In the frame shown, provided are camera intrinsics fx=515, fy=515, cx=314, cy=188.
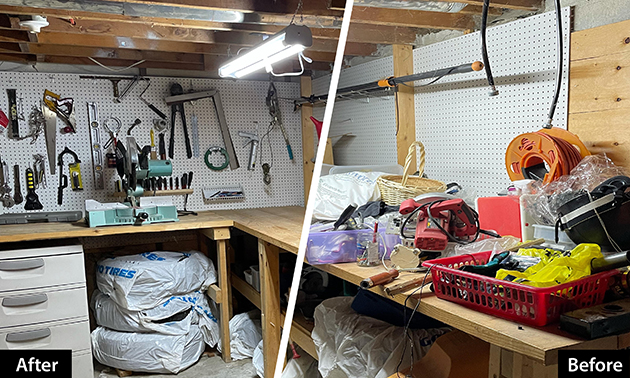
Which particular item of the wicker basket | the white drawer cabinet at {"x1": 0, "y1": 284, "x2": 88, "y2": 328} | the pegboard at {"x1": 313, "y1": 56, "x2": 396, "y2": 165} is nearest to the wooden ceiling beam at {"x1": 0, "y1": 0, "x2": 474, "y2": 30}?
the pegboard at {"x1": 313, "y1": 56, "x2": 396, "y2": 165}

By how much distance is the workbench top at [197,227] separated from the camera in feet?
6.93

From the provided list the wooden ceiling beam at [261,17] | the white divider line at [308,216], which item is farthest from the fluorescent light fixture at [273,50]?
the white divider line at [308,216]

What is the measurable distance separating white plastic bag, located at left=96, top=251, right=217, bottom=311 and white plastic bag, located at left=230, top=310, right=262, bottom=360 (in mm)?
265

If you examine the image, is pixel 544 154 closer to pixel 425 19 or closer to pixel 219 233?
pixel 425 19

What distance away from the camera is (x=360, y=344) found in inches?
50.1

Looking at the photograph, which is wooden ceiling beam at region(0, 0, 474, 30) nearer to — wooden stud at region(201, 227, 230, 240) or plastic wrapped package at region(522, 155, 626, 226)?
plastic wrapped package at region(522, 155, 626, 226)

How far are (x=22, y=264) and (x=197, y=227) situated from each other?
0.74 m

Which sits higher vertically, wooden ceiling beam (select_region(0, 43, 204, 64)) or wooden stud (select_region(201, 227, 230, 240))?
wooden ceiling beam (select_region(0, 43, 204, 64))

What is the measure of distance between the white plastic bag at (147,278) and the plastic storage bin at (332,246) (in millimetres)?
1302

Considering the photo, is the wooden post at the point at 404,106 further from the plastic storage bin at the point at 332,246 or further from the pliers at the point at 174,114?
the pliers at the point at 174,114

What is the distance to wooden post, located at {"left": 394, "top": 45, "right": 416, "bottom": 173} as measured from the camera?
5.40ft

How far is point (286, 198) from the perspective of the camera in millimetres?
3307

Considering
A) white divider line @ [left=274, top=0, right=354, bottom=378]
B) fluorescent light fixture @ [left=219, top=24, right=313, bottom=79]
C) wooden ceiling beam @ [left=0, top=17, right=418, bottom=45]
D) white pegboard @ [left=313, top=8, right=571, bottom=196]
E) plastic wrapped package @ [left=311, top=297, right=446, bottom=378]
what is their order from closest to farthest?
1. white divider line @ [left=274, top=0, right=354, bottom=378]
2. plastic wrapped package @ [left=311, top=297, right=446, bottom=378]
3. white pegboard @ [left=313, top=8, right=571, bottom=196]
4. fluorescent light fixture @ [left=219, top=24, right=313, bottom=79]
5. wooden ceiling beam @ [left=0, top=17, right=418, bottom=45]

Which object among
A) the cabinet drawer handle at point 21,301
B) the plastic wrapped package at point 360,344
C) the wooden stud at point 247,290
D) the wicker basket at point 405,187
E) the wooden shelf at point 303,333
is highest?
the wicker basket at point 405,187
